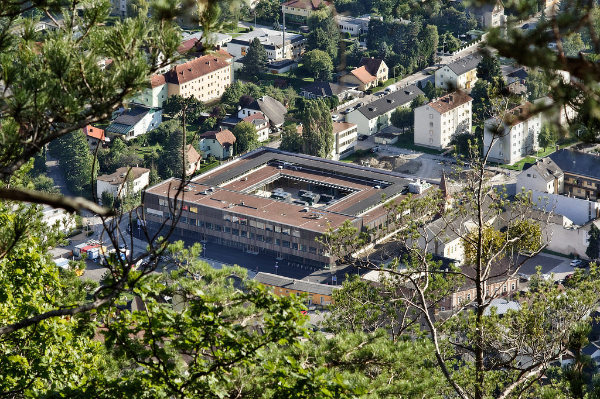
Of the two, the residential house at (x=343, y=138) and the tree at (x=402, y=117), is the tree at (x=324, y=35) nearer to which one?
the tree at (x=402, y=117)

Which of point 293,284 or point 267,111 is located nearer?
point 293,284

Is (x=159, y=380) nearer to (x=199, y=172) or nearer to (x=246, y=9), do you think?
(x=199, y=172)

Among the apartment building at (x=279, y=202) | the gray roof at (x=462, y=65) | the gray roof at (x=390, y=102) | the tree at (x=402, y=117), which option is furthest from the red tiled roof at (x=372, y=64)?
the apartment building at (x=279, y=202)

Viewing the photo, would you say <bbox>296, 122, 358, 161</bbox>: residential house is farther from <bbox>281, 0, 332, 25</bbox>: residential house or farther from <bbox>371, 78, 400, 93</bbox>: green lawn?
<bbox>281, 0, 332, 25</bbox>: residential house

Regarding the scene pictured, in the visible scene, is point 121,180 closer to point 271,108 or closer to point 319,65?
point 271,108

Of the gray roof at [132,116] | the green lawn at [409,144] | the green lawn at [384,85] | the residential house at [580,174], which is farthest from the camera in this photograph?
the green lawn at [384,85]

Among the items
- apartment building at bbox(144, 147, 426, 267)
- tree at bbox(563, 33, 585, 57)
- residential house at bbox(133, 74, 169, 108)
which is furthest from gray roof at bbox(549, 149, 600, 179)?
residential house at bbox(133, 74, 169, 108)

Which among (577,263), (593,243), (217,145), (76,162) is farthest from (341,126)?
(593,243)
